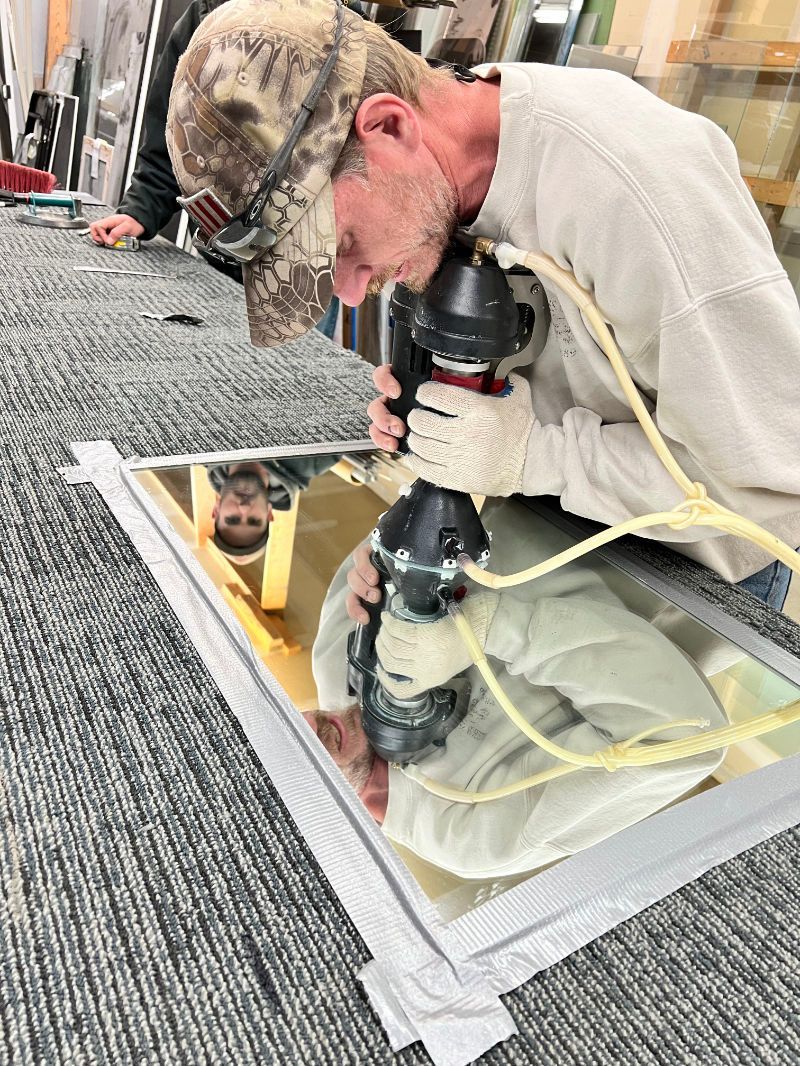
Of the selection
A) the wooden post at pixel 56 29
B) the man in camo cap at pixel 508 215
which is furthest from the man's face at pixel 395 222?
the wooden post at pixel 56 29

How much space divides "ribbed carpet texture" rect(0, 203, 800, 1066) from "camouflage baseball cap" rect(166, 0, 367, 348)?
302 mm

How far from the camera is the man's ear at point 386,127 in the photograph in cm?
57

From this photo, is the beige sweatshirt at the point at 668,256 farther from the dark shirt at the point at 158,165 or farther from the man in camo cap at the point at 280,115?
the dark shirt at the point at 158,165

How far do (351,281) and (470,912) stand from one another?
507 mm

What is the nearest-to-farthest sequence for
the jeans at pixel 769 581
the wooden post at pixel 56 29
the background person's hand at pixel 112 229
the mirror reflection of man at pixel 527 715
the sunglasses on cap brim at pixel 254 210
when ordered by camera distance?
1. the mirror reflection of man at pixel 527 715
2. the sunglasses on cap brim at pixel 254 210
3. the jeans at pixel 769 581
4. the background person's hand at pixel 112 229
5. the wooden post at pixel 56 29

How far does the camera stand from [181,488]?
770 millimetres

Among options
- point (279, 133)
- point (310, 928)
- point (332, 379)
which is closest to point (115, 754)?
point (310, 928)

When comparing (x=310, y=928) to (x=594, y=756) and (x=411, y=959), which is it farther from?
(x=594, y=756)

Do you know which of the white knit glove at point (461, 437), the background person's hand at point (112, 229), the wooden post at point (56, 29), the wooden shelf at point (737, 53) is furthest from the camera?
the wooden post at point (56, 29)

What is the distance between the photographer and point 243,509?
751 millimetres

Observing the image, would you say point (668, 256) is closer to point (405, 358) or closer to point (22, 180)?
point (405, 358)

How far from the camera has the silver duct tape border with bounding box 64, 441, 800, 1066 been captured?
0.36 metres

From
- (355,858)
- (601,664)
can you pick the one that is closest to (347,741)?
(355,858)

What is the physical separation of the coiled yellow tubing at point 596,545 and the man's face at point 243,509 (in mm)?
205
